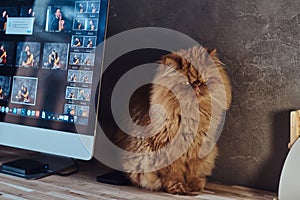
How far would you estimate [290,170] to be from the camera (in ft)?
2.59

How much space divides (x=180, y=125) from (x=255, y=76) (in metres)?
0.27

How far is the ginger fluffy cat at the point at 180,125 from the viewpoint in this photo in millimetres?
887

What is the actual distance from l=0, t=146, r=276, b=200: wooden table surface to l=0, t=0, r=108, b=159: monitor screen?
0.12m

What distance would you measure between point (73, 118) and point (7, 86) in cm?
25

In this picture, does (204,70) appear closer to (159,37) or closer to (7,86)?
(159,37)

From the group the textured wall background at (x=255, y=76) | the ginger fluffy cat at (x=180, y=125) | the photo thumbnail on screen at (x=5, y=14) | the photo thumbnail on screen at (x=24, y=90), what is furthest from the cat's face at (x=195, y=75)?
the photo thumbnail on screen at (x=5, y=14)

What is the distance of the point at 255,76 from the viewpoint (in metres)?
1.00

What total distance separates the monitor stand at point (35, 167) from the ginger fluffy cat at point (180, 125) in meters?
0.23

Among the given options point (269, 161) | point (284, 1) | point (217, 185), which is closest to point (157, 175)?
point (217, 185)

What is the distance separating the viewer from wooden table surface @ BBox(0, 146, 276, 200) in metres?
0.83

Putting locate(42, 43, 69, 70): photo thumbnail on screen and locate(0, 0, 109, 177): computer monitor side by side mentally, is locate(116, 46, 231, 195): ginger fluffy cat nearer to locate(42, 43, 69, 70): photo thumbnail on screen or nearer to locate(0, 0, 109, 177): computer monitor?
locate(0, 0, 109, 177): computer monitor

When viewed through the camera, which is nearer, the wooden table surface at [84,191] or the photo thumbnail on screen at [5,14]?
the wooden table surface at [84,191]

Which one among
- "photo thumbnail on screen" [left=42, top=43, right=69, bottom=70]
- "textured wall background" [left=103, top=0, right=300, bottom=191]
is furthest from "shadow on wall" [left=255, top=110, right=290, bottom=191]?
"photo thumbnail on screen" [left=42, top=43, right=69, bottom=70]

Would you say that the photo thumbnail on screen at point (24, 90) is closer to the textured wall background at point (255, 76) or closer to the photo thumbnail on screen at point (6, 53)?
the photo thumbnail on screen at point (6, 53)
